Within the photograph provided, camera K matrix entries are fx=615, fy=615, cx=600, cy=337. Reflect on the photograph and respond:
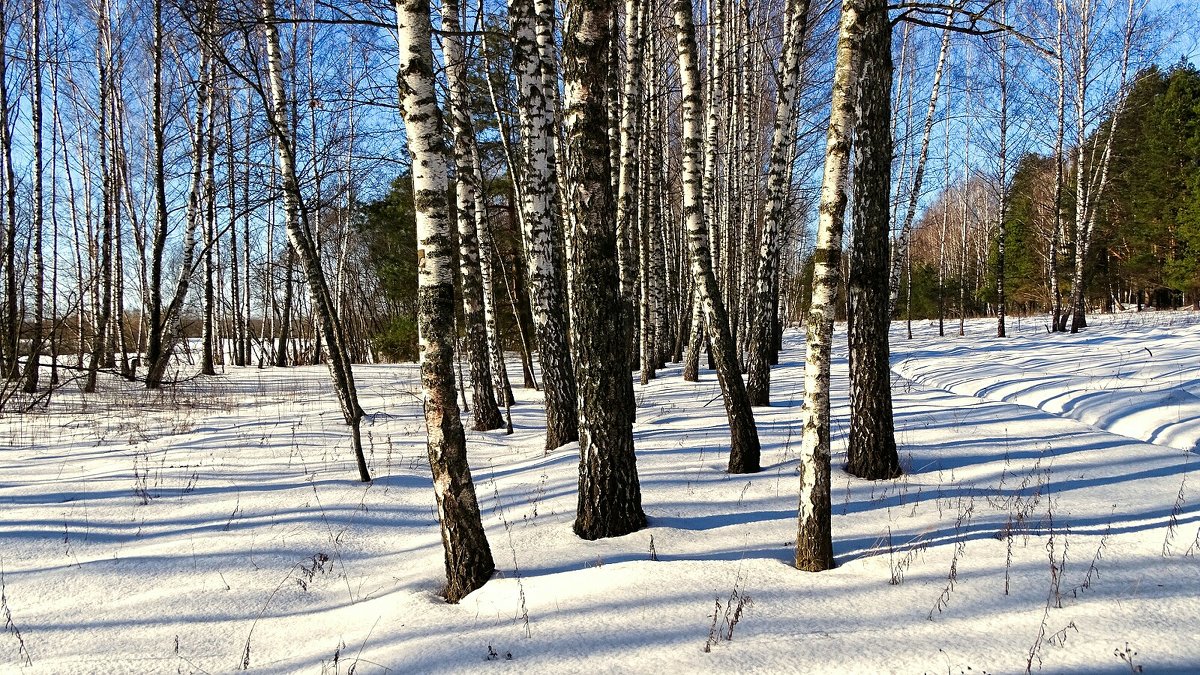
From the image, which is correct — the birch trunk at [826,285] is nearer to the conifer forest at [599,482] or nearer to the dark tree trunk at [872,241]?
the conifer forest at [599,482]

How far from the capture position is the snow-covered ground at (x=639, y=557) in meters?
3.03

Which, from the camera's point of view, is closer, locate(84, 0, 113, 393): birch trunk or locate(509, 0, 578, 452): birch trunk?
locate(509, 0, 578, 452): birch trunk

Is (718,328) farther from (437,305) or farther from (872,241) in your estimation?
(437,305)

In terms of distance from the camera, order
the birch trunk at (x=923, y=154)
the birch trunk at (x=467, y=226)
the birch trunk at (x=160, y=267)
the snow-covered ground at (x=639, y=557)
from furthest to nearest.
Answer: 1. the birch trunk at (x=923, y=154)
2. the birch trunk at (x=160, y=267)
3. the birch trunk at (x=467, y=226)
4. the snow-covered ground at (x=639, y=557)

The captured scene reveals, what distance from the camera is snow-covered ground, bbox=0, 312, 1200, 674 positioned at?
9.95 feet

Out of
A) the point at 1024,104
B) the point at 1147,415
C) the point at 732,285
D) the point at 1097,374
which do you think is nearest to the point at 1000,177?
the point at 1024,104

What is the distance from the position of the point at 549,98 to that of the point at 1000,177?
21841 mm

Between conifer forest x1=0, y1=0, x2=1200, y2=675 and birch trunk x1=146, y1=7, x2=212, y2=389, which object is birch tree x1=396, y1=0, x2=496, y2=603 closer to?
conifer forest x1=0, y1=0, x2=1200, y2=675

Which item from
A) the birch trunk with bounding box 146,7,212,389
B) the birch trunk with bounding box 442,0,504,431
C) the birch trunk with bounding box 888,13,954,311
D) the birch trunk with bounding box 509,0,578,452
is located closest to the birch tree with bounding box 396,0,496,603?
the birch trunk with bounding box 509,0,578,452

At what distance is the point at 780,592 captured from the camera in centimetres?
350

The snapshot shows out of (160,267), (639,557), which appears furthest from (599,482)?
(160,267)

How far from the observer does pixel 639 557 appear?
13.5 ft

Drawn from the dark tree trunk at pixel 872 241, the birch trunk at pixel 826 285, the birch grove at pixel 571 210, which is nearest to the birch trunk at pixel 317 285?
the birch grove at pixel 571 210

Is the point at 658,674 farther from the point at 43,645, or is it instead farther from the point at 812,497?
the point at 43,645
